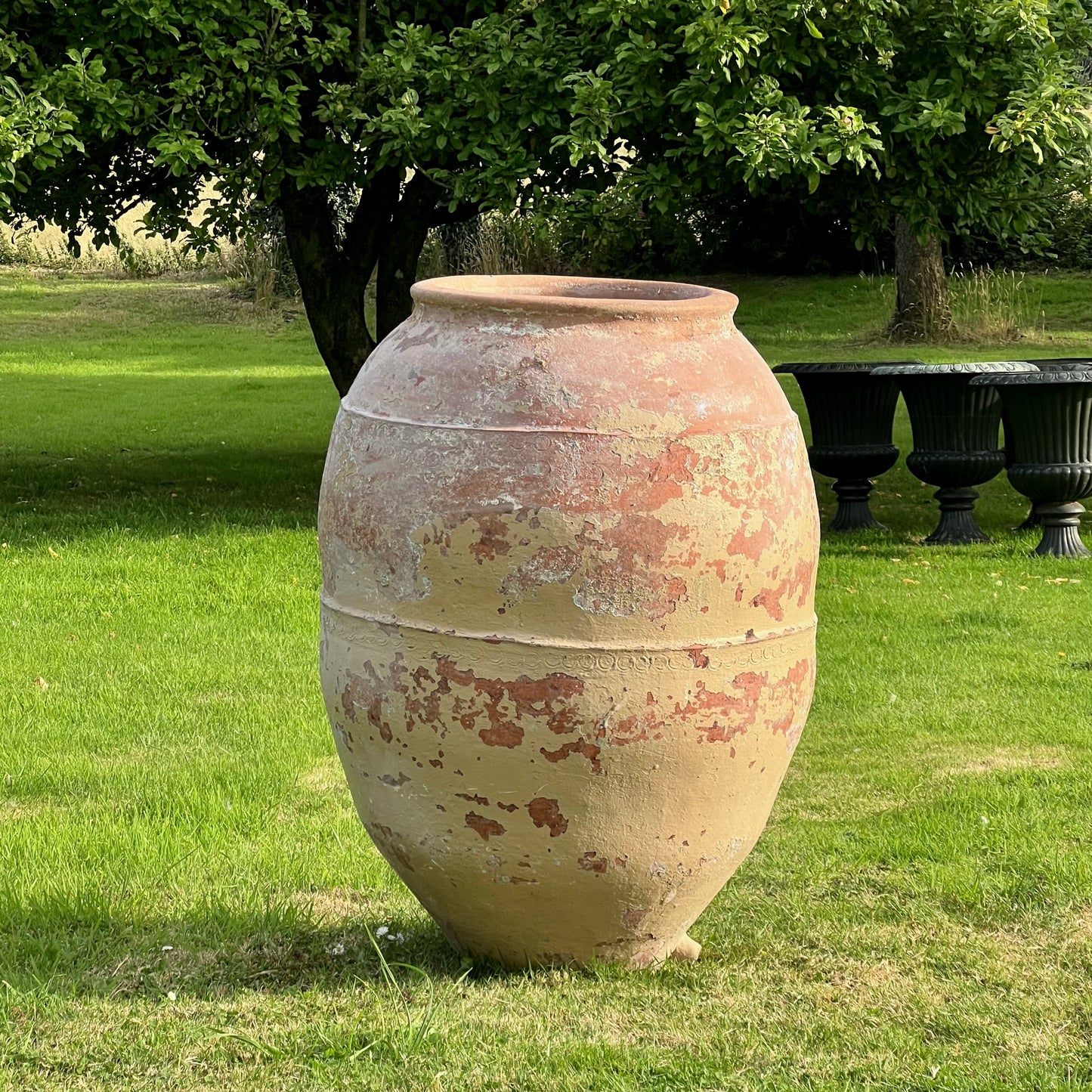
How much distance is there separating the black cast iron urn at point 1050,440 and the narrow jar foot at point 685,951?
6146 mm

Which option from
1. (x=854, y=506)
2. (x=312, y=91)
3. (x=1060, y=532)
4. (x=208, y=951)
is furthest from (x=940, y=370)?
(x=208, y=951)

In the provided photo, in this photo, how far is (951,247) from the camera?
26984 mm

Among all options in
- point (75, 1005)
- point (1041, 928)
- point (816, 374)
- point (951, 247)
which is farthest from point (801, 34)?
point (951, 247)

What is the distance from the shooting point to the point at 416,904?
4.65 meters

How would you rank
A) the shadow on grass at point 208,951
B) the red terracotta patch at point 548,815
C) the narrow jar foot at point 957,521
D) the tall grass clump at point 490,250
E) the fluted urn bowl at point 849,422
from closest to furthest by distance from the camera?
1. the red terracotta patch at point 548,815
2. the shadow on grass at point 208,951
3. the narrow jar foot at point 957,521
4. the fluted urn bowl at point 849,422
5. the tall grass clump at point 490,250

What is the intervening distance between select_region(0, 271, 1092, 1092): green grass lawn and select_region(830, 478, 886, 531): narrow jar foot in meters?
0.87

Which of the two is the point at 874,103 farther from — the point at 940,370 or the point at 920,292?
the point at 920,292

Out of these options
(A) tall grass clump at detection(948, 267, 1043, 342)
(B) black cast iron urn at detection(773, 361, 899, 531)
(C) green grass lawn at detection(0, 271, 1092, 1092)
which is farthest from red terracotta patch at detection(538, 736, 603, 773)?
(A) tall grass clump at detection(948, 267, 1043, 342)

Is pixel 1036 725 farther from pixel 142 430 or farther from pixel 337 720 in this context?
pixel 142 430

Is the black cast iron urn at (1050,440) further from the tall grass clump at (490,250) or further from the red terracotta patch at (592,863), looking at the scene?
the tall grass clump at (490,250)

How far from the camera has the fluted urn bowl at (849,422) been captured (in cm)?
1079

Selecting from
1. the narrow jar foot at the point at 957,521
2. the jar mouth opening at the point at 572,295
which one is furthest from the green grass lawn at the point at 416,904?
the jar mouth opening at the point at 572,295

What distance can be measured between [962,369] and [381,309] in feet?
14.2

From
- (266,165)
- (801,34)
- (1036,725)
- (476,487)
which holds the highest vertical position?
(801,34)
